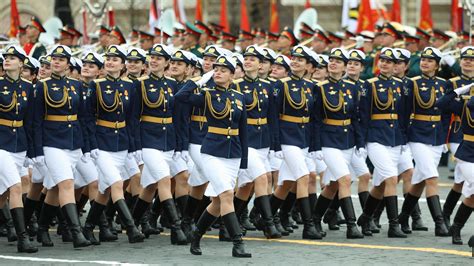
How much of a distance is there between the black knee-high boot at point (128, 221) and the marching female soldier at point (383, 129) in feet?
8.18

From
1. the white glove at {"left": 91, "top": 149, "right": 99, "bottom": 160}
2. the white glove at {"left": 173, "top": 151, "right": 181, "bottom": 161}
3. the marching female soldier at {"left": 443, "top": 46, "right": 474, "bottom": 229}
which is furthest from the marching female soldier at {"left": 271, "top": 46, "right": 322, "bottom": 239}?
the white glove at {"left": 91, "top": 149, "right": 99, "bottom": 160}

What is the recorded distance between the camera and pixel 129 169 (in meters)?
16.2

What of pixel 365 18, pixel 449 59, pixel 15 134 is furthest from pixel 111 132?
pixel 365 18

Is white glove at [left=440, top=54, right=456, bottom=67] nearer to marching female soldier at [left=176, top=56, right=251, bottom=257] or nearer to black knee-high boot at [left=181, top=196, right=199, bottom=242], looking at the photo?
black knee-high boot at [left=181, top=196, right=199, bottom=242]

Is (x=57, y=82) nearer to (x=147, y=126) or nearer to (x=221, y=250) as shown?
(x=147, y=126)

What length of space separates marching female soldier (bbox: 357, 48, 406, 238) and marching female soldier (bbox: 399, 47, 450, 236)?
0.17 metres

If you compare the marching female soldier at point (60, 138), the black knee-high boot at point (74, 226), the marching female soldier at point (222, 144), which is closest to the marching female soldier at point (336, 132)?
the marching female soldier at point (222, 144)

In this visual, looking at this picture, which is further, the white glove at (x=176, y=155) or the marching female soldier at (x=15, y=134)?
the white glove at (x=176, y=155)

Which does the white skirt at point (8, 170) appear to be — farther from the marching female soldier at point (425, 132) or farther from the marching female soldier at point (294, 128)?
the marching female soldier at point (425, 132)

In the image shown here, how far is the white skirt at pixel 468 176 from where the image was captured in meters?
14.8

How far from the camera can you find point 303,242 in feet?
51.0

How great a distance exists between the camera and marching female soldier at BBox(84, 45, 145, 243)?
15328mm

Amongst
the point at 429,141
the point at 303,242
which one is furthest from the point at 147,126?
the point at 429,141

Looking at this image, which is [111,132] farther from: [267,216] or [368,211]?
[368,211]
